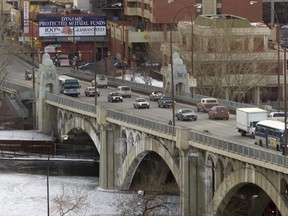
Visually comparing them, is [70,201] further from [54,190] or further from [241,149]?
[241,149]

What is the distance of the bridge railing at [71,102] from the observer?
117688 millimetres

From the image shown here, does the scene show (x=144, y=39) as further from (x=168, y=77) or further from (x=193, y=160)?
(x=193, y=160)

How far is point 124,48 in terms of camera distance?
180 meters

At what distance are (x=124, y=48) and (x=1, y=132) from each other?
45.4m

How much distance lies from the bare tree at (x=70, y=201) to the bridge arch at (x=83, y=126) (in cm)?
674

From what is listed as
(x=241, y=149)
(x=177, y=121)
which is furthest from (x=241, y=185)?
(x=177, y=121)

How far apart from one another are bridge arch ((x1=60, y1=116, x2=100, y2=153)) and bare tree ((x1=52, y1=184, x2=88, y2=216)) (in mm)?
6744

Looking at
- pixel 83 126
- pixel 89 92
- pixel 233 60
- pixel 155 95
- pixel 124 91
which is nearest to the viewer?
pixel 83 126

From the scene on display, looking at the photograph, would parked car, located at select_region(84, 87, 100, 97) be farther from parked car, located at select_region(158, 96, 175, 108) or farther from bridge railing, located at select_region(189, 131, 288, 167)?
bridge railing, located at select_region(189, 131, 288, 167)

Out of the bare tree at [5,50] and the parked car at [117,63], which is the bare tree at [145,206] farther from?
the parked car at [117,63]

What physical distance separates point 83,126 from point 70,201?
1850 cm

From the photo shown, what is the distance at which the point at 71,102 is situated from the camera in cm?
12431

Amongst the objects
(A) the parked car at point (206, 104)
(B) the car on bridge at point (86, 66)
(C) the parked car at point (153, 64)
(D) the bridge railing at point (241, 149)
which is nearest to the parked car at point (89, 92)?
(A) the parked car at point (206, 104)

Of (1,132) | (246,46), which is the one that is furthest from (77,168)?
(246,46)
